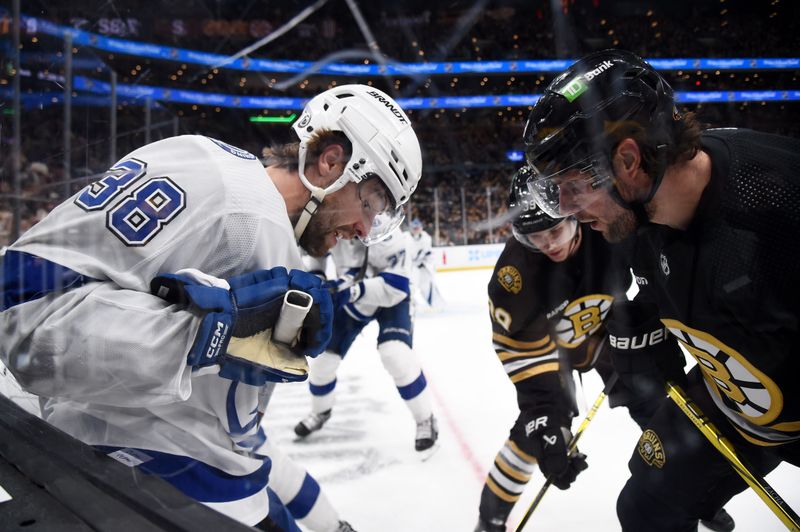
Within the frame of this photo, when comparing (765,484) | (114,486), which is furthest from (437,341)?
(114,486)

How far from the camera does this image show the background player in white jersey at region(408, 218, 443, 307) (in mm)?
4652

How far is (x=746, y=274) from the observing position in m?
0.86

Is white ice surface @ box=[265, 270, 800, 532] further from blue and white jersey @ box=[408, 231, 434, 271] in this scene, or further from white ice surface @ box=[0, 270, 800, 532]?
blue and white jersey @ box=[408, 231, 434, 271]

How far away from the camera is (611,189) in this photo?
3.16ft

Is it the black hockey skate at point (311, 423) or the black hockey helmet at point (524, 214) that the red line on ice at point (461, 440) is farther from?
the black hockey helmet at point (524, 214)

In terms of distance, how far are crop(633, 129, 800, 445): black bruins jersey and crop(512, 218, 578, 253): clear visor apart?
0.48 metres

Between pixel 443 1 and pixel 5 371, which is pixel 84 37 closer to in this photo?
pixel 5 371

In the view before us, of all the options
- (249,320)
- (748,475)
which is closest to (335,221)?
(249,320)

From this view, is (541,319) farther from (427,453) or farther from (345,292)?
(345,292)

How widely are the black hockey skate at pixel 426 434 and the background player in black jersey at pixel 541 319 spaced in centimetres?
70

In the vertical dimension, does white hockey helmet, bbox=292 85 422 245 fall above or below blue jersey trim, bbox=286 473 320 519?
above

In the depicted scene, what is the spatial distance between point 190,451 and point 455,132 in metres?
1.80

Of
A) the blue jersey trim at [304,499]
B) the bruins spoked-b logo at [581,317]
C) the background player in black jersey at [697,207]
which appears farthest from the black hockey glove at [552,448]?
the blue jersey trim at [304,499]

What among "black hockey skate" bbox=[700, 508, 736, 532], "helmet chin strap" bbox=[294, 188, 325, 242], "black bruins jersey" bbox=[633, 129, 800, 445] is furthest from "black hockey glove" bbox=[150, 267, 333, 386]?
"black hockey skate" bbox=[700, 508, 736, 532]
